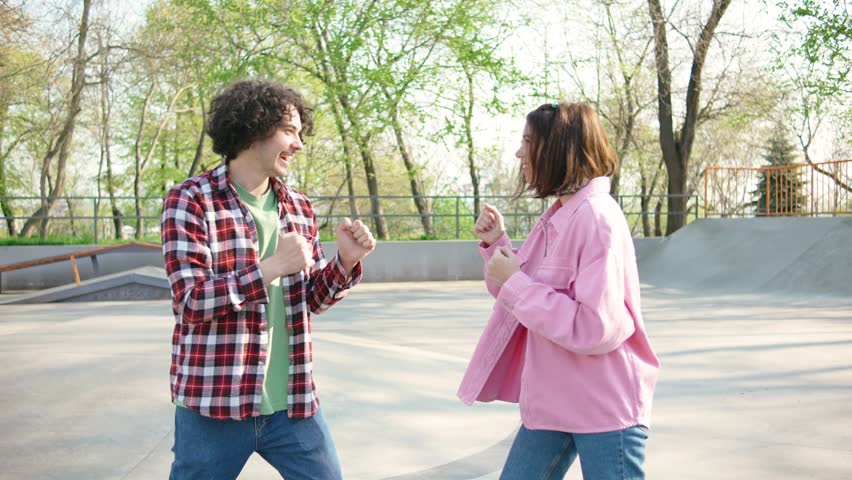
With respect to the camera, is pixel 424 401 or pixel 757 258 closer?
pixel 424 401

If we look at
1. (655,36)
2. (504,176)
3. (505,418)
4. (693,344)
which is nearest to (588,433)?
(505,418)

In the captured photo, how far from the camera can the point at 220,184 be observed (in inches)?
95.5

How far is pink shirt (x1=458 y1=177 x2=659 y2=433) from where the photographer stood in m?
2.19

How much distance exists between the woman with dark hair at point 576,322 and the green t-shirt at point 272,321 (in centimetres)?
57

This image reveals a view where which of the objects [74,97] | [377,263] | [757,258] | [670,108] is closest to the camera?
[757,258]

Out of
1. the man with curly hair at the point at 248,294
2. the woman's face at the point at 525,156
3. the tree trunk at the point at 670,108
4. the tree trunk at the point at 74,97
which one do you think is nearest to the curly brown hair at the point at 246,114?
the man with curly hair at the point at 248,294

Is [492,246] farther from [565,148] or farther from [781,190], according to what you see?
[781,190]

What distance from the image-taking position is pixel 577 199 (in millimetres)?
2354

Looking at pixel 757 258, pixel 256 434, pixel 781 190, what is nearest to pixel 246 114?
pixel 256 434

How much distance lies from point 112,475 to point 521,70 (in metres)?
21.5

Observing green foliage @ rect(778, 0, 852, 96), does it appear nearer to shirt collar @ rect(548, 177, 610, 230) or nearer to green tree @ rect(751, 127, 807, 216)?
green tree @ rect(751, 127, 807, 216)

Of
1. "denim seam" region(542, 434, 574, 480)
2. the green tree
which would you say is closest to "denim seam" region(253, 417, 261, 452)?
"denim seam" region(542, 434, 574, 480)

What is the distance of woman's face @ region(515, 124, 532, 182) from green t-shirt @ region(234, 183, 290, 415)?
2.61 feet

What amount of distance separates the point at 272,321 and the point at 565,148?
103 centimetres
